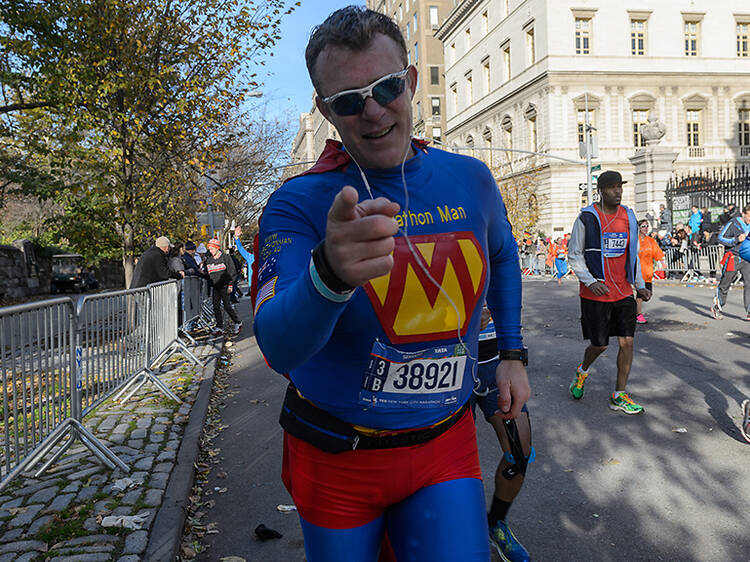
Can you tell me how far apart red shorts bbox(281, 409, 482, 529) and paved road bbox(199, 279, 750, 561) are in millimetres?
1971

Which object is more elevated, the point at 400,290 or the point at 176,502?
the point at 400,290

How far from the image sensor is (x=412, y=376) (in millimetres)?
1787

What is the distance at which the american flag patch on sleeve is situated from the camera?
5.05 feet

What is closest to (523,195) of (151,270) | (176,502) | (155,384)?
(151,270)

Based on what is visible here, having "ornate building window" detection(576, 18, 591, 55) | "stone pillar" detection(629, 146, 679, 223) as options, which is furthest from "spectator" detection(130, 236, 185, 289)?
"ornate building window" detection(576, 18, 591, 55)

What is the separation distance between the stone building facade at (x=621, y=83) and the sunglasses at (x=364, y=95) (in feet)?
141

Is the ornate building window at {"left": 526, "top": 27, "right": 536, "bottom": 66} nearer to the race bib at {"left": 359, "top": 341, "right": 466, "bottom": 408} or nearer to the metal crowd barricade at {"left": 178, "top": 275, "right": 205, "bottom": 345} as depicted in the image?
the metal crowd barricade at {"left": 178, "top": 275, "right": 205, "bottom": 345}

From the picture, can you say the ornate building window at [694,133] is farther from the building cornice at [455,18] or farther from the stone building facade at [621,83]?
the building cornice at [455,18]

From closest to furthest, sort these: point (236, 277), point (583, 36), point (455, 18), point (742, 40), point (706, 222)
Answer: point (236, 277) < point (706, 222) < point (583, 36) < point (742, 40) < point (455, 18)

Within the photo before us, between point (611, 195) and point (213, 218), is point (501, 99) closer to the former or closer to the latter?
point (213, 218)

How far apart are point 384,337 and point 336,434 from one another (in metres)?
0.31

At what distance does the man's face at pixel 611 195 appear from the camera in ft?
19.9

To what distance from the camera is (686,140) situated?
45750 millimetres

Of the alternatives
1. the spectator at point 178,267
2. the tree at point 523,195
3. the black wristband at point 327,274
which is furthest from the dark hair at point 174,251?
the tree at point 523,195
